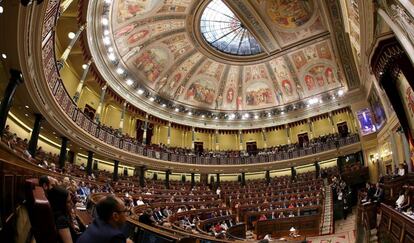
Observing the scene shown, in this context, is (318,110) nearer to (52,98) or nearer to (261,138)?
(261,138)

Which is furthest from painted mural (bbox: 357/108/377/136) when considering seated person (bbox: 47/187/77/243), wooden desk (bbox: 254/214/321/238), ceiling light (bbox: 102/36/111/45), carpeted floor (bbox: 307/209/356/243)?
Answer: seated person (bbox: 47/187/77/243)

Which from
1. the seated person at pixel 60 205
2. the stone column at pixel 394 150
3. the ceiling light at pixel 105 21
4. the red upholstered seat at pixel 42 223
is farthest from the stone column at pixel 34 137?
the stone column at pixel 394 150

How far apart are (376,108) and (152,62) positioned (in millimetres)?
17107

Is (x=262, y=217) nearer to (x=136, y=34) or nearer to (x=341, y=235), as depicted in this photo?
(x=341, y=235)

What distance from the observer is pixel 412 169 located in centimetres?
1047

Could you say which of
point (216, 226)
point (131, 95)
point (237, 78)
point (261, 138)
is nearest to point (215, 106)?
point (237, 78)

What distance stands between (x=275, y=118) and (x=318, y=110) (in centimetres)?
415

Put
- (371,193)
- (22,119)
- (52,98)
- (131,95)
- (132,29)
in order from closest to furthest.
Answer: (371,193) < (52,98) < (22,119) < (132,29) < (131,95)

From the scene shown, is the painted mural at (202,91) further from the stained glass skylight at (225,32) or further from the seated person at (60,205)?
the seated person at (60,205)

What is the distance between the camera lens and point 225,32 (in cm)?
2312

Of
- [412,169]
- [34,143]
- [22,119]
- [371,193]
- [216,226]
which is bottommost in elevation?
[216,226]

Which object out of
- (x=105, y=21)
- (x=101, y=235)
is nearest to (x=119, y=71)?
(x=105, y=21)

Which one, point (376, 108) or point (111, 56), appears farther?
point (111, 56)

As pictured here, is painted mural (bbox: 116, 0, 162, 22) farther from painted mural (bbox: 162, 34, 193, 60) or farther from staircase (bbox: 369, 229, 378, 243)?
staircase (bbox: 369, 229, 378, 243)
